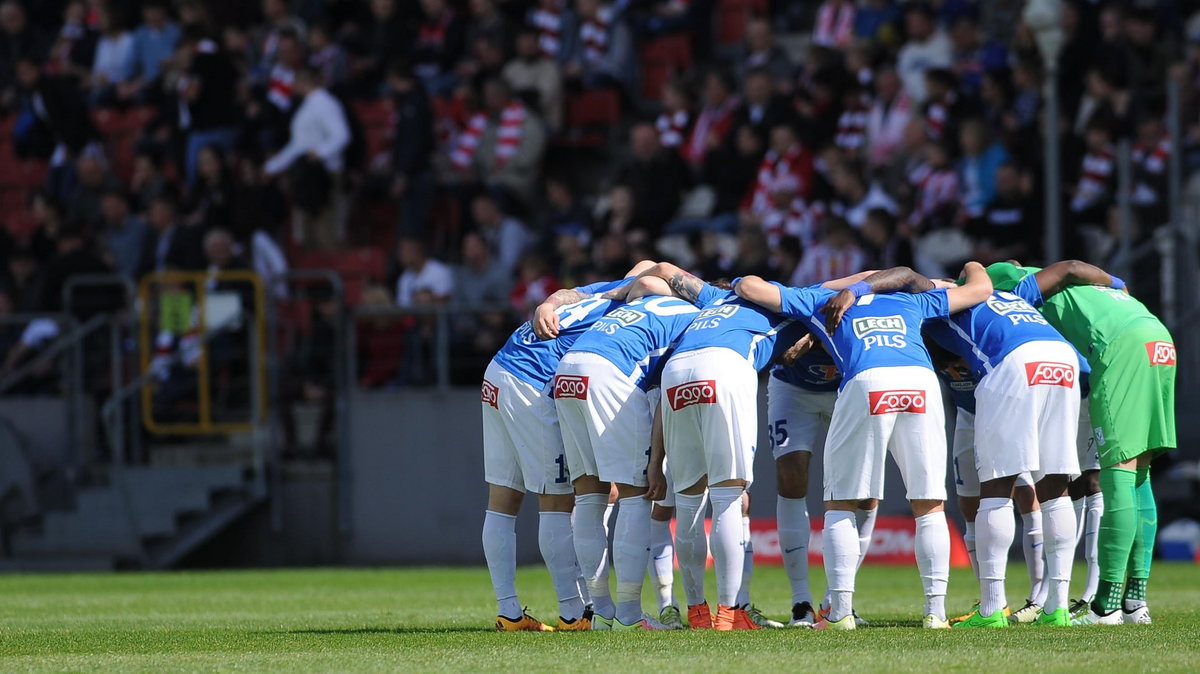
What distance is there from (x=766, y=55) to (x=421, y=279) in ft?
16.3

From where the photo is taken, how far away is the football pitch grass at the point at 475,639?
750cm

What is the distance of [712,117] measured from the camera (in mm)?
20125

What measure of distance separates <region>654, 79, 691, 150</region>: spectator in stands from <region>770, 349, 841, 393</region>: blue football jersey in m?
10.1

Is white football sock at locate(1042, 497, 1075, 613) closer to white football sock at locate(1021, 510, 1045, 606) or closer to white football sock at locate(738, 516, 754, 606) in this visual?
white football sock at locate(1021, 510, 1045, 606)

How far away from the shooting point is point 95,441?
1947 cm

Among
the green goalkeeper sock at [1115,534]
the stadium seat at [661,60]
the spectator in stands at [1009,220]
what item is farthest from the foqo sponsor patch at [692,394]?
the stadium seat at [661,60]

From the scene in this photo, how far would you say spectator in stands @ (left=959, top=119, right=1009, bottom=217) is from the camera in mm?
17797

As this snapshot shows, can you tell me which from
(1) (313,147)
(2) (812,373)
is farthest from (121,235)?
(2) (812,373)

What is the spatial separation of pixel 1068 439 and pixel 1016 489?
709mm

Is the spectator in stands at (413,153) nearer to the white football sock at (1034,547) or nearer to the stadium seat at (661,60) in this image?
the stadium seat at (661,60)

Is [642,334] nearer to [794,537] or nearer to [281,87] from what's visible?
[794,537]

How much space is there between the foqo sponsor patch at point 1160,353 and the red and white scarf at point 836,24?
1120 centimetres

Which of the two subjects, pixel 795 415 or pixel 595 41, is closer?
pixel 795 415

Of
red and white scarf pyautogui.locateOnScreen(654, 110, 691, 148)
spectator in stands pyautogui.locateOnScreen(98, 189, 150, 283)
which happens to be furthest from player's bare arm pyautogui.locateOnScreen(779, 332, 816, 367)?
spectator in stands pyautogui.locateOnScreen(98, 189, 150, 283)
